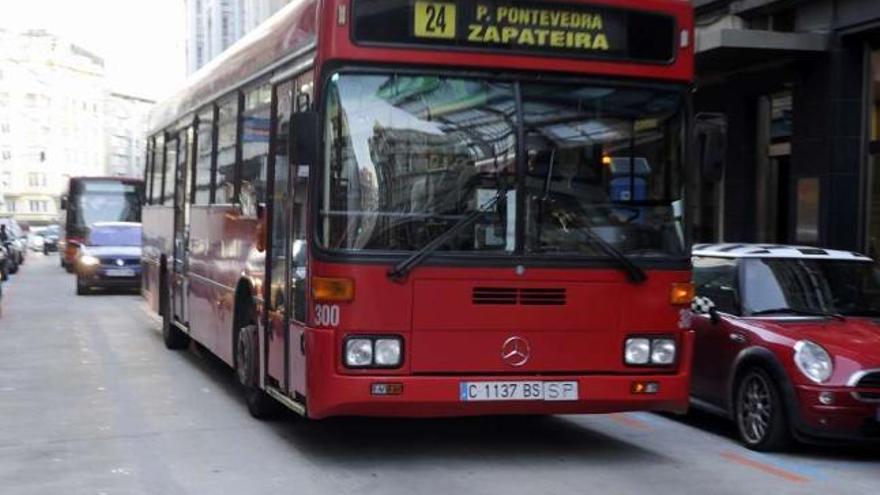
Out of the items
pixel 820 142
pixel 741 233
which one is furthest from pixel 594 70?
pixel 741 233

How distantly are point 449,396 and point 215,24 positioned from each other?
49.4 metres

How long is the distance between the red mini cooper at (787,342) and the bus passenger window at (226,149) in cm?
424

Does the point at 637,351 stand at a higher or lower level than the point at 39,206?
lower

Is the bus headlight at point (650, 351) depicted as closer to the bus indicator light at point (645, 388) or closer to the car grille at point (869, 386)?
the bus indicator light at point (645, 388)

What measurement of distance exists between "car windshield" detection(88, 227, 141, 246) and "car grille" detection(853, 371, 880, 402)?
20480 mm

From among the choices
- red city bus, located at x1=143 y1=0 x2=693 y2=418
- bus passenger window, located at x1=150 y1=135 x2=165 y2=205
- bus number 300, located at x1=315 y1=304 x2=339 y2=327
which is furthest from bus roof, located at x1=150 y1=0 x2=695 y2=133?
bus passenger window, located at x1=150 y1=135 x2=165 y2=205

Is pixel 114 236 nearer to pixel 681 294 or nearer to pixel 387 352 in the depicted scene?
pixel 387 352

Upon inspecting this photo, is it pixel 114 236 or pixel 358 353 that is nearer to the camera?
pixel 358 353

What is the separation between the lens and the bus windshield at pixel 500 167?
261 inches

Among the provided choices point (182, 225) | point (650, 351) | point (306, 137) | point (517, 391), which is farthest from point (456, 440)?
point (182, 225)

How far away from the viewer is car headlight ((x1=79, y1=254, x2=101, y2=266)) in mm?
24469

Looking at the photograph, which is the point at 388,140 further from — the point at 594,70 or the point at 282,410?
the point at 282,410

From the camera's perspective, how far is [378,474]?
6.94 meters

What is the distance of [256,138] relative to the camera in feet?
28.9
